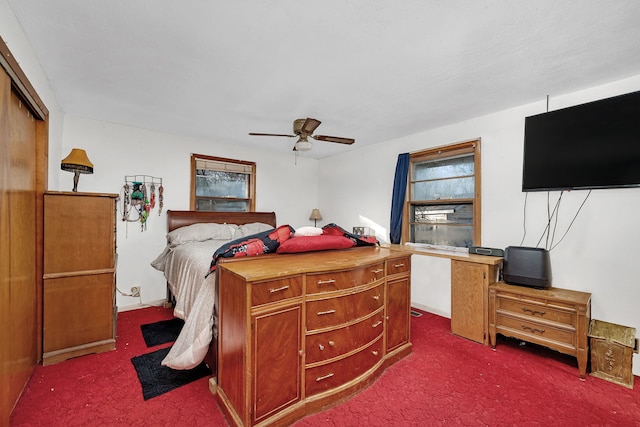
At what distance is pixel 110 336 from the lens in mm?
2479

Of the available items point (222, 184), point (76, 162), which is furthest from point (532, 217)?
point (76, 162)

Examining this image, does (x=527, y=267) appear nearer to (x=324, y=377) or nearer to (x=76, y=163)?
(x=324, y=377)

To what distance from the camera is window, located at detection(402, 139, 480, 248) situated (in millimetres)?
3370

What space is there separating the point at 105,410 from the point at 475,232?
3.78 meters

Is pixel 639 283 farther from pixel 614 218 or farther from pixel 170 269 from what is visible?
pixel 170 269

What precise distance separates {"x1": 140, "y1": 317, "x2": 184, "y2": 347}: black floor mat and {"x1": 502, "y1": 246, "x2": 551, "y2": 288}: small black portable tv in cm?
349

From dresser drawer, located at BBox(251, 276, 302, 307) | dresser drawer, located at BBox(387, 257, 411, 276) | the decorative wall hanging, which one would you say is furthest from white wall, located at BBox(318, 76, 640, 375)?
the decorative wall hanging

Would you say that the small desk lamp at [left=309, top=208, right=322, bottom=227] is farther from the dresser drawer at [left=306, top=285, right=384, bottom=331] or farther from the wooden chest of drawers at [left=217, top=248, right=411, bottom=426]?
the dresser drawer at [left=306, top=285, right=384, bottom=331]

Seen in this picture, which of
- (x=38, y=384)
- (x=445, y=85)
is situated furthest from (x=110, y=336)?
(x=445, y=85)

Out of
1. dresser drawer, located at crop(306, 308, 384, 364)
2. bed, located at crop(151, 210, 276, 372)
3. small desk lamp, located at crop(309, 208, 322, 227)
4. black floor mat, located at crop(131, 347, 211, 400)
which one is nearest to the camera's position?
dresser drawer, located at crop(306, 308, 384, 364)

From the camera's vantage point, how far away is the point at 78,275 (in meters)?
2.35

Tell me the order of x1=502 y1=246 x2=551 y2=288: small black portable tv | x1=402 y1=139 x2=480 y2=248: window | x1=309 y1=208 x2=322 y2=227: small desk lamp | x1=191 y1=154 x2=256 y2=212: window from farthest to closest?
x1=309 y1=208 x2=322 y2=227: small desk lamp < x1=191 y1=154 x2=256 y2=212: window < x1=402 y1=139 x2=480 y2=248: window < x1=502 y1=246 x2=551 y2=288: small black portable tv

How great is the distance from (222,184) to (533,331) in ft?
14.7

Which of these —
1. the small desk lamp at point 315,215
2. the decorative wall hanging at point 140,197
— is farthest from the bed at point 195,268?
the small desk lamp at point 315,215
